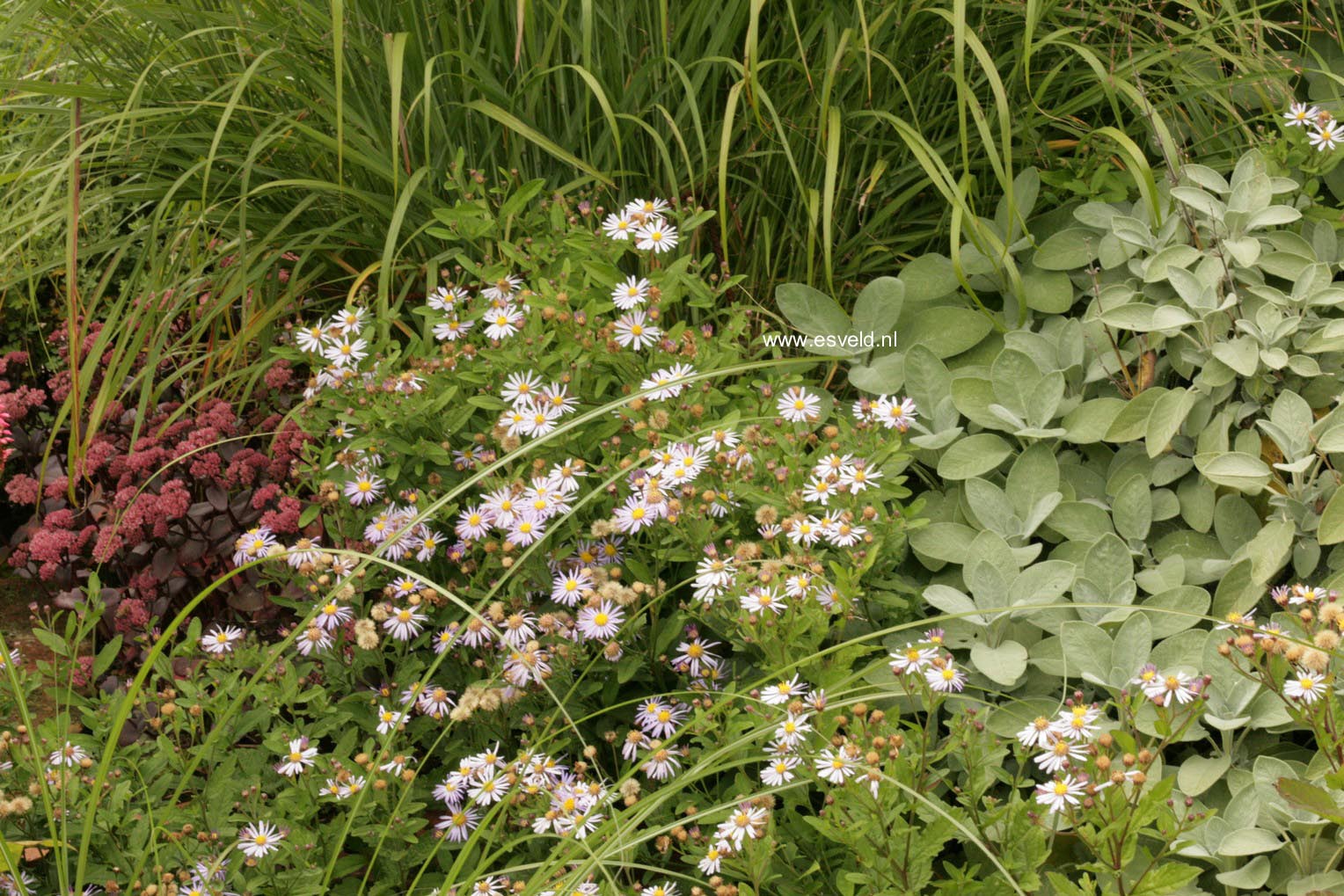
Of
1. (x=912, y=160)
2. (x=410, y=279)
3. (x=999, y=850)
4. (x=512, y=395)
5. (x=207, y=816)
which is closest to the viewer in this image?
(x=999, y=850)

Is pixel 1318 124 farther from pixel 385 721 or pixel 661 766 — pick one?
pixel 385 721

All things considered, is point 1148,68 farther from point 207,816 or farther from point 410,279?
point 207,816

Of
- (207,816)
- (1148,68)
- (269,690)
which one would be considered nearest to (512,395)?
(269,690)

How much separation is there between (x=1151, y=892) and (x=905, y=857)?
0.87 feet

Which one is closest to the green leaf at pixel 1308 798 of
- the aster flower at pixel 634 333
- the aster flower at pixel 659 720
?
the aster flower at pixel 659 720

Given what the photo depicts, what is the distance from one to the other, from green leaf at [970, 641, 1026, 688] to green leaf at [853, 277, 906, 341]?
71 cm

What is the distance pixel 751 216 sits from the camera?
271cm

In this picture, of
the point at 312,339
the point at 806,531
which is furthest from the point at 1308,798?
the point at 312,339

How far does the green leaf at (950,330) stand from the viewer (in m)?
2.49

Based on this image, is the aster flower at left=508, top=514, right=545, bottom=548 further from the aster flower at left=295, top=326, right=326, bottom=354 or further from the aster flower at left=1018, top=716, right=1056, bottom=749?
the aster flower at left=1018, top=716, right=1056, bottom=749

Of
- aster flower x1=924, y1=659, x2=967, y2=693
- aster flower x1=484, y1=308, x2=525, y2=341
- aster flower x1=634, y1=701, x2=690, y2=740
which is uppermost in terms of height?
aster flower x1=484, y1=308, x2=525, y2=341

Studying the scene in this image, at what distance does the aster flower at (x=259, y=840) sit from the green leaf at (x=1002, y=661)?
1.00 meters

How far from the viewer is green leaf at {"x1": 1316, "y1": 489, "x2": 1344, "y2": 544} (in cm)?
191

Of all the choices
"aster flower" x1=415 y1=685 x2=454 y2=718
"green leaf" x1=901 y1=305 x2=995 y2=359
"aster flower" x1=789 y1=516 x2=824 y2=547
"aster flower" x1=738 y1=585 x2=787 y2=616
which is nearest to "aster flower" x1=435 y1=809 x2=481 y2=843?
"aster flower" x1=415 y1=685 x2=454 y2=718
